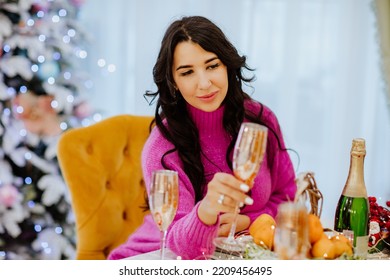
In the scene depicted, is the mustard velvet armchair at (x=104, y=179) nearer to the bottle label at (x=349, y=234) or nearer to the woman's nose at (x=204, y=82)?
the woman's nose at (x=204, y=82)

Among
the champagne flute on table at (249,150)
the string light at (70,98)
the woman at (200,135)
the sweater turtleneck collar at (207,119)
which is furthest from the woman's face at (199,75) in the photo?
the string light at (70,98)

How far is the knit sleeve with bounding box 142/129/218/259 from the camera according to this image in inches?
61.6

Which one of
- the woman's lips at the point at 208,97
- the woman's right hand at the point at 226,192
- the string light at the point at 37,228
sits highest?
the woman's lips at the point at 208,97

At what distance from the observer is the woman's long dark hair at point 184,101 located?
69.1 inches

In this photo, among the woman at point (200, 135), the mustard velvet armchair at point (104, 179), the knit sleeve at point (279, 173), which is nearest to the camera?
the woman at point (200, 135)

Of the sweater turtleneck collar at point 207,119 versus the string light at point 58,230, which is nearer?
the sweater turtleneck collar at point 207,119

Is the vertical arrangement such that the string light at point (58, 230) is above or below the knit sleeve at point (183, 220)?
below

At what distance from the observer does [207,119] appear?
6.32 ft

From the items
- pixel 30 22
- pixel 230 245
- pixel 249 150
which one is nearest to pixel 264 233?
pixel 230 245

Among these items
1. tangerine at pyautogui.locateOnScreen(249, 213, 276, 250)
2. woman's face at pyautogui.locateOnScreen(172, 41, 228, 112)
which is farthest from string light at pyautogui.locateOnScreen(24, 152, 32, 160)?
tangerine at pyautogui.locateOnScreen(249, 213, 276, 250)

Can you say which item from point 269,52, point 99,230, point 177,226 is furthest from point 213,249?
point 269,52

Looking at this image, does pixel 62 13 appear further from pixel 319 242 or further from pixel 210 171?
pixel 319 242

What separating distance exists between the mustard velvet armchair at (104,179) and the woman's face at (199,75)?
53 centimetres

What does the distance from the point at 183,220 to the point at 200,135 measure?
39 centimetres
